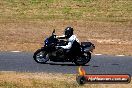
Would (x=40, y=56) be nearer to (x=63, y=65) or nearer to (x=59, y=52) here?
(x=59, y=52)

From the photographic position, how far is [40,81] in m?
18.5

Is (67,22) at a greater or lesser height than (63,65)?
lesser

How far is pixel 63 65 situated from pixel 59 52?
24.2 inches

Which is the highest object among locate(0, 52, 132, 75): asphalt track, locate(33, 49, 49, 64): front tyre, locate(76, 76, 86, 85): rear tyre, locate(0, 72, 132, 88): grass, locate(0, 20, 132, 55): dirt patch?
locate(76, 76, 86, 85): rear tyre

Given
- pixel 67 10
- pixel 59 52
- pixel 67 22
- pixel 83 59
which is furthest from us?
pixel 67 10

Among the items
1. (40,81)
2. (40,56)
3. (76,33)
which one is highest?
(40,81)

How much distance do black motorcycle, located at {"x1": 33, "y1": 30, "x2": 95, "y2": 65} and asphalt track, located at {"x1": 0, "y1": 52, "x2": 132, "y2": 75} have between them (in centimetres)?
28

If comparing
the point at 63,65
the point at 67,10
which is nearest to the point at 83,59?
the point at 63,65

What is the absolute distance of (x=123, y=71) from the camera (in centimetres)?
2181

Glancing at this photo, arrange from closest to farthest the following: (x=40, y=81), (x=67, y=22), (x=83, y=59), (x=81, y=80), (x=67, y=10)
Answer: (x=81, y=80)
(x=40, y=81)
(x=83, y=59)
(x=67, y=22)
(x=67, y=10)

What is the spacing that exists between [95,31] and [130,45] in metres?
4.09

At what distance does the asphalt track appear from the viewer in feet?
70.5

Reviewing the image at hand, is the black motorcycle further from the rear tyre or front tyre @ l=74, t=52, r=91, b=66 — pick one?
the rear tyre

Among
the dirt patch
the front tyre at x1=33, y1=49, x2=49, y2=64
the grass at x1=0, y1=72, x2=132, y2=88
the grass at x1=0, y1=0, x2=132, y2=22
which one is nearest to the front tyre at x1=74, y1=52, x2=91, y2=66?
the front tyre at x1=33, y1=49, x2=49, y2=64
